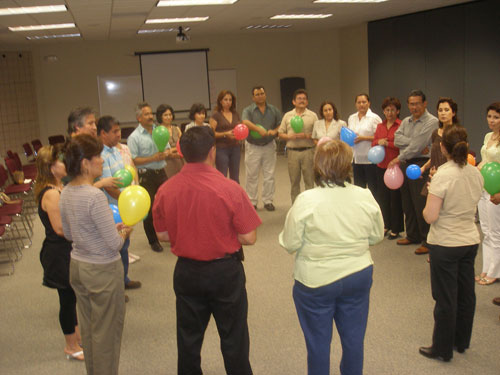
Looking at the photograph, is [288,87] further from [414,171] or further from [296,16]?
[414,171]

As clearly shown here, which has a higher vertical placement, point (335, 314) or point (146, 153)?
point (146, 153)

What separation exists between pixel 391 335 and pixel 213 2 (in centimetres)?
531

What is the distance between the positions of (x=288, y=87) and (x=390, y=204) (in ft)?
26.8

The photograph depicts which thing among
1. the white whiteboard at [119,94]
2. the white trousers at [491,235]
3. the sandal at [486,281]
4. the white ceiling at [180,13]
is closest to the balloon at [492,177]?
the white trousers at [491,235]

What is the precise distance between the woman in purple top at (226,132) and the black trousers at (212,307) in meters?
3.94

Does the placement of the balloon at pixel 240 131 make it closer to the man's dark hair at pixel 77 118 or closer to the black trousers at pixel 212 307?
the man's dark hair at pixel 77 118

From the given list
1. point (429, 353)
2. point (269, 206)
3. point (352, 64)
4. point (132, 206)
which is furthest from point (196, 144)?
point (352, 64)

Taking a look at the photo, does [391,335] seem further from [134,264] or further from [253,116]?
[253,116]

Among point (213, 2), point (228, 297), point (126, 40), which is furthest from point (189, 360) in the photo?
point (126, 40)

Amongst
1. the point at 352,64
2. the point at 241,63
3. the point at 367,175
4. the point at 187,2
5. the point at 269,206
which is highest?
the point at 187,2

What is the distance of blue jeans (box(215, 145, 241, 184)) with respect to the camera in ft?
20.9

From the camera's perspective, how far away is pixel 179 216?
2.25 metres

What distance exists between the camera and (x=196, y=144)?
2252 mm

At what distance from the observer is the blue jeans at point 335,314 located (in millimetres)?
2240
